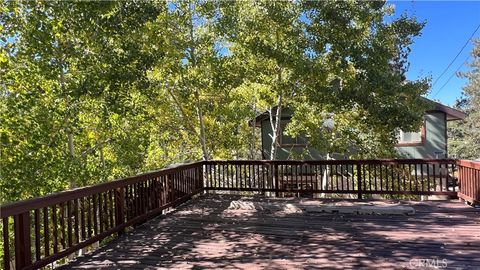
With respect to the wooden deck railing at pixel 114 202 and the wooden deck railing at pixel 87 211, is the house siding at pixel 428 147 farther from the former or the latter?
the wooden deck railing at pixel 87 211

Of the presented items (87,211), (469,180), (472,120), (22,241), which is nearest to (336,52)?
(469,180)

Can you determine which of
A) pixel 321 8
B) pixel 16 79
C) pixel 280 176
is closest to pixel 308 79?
pixel 321 8

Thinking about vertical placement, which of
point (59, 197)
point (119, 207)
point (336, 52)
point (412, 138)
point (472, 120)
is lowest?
point (119, 207)

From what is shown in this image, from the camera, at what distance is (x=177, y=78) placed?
926 centimetres

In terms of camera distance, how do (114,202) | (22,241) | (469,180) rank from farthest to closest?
(469,180)
(114,202)
(22,241)

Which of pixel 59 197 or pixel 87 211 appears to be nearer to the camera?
pixel 59 197

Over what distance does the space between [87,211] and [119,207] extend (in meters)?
0.51

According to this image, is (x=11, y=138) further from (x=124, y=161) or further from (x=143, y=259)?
(x=124, y=161)

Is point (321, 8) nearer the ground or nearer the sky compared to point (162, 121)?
nearer the sky

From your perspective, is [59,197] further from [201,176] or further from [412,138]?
[412,138]

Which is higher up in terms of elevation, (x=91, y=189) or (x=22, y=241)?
(x=91, y=189)

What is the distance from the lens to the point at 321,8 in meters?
7.58

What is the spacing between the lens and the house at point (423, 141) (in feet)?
41.7

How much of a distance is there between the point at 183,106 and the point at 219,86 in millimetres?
1934
